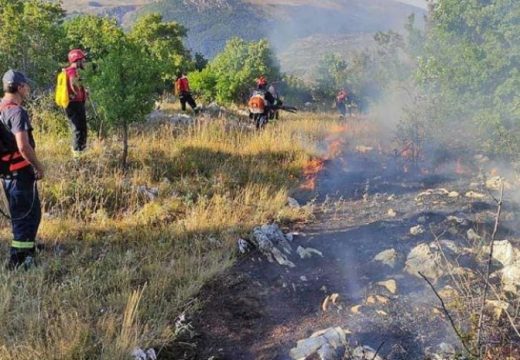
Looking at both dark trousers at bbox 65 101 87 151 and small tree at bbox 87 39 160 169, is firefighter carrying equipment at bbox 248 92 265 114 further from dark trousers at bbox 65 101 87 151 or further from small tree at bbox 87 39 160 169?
dark trousers at bbox 65 101 87 151

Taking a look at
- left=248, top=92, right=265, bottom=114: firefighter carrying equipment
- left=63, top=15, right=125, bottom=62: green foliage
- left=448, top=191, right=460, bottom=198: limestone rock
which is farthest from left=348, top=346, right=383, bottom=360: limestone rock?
left=63, top=15, right=125, bottom=62: green foliage

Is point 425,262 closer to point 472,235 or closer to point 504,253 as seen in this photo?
point 504,253

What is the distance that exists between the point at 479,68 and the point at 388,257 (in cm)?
464

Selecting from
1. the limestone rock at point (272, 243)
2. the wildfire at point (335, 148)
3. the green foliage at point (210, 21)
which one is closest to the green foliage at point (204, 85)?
the wildfire at point (335, 148)

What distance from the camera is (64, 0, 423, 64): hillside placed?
126 meters

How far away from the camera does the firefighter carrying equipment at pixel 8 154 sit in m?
3.63

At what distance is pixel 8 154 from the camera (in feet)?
12.0

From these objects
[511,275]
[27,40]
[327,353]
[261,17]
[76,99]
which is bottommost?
[327,353]

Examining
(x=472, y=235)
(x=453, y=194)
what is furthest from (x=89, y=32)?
(x=472, y=235)

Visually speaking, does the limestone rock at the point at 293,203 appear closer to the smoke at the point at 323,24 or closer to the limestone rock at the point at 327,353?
the limestone rock at the point at 327,353

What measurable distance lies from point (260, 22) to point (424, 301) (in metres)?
157

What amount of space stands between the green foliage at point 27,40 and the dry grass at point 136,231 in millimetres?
1576

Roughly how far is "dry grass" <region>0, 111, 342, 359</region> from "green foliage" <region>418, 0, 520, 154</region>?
258cm

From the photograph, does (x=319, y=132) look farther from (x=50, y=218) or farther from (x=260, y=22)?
(x=260, y=22)
